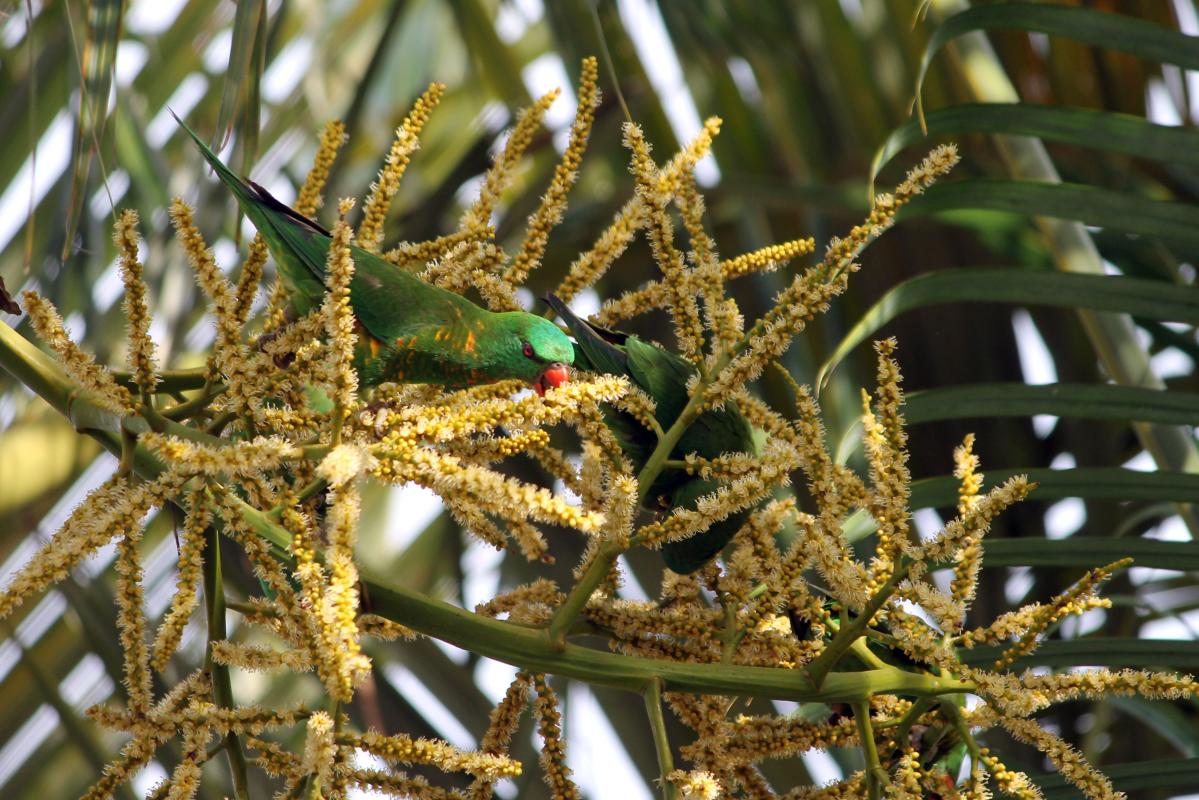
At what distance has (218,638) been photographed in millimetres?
1279

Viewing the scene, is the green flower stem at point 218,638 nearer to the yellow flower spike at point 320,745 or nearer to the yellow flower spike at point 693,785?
the yellow flower spike at point 320,745

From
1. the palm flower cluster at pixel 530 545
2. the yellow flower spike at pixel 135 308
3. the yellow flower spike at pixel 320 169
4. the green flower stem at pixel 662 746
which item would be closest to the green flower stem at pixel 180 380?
the palm flower cluster at pixel 530 545

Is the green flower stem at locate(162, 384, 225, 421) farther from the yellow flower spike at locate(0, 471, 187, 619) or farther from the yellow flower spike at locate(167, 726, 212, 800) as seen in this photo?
the yellow flower spike at locate(167, 726, 212, 800)

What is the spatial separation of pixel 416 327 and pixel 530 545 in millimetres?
594

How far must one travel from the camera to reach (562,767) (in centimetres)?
131

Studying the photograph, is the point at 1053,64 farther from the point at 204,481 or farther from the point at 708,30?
the point at 204,481

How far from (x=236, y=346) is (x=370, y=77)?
62.1 inches

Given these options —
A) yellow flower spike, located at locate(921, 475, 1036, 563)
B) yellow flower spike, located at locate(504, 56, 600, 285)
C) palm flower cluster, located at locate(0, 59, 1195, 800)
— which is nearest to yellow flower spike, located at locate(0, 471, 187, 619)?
palm flower cluster, located at locate(0, 59, 1195, 800)

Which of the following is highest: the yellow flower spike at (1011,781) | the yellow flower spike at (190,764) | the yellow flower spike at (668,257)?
the yellow flower spike at (668,257)

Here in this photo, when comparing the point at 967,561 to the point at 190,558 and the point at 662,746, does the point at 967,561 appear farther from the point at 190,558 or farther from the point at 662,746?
the point at 190,558

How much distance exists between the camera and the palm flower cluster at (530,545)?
1121mm

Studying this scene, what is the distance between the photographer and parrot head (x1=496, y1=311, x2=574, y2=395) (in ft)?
6.38

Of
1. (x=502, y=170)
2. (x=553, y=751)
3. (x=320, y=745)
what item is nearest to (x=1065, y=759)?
(x=553, y=751)

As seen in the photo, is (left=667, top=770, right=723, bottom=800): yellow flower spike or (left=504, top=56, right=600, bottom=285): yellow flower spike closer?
(left=667, top=770, right=723, bottom=800): yellow flower spike
